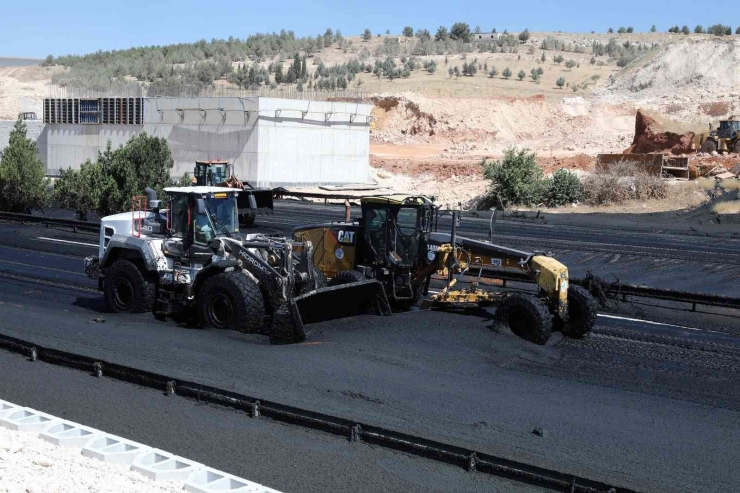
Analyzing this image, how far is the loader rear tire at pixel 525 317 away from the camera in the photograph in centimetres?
1378

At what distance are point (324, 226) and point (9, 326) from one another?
5.58m

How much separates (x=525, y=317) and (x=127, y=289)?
6763mm

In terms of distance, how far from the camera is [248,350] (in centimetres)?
1301

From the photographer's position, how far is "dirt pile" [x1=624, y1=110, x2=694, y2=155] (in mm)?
52531

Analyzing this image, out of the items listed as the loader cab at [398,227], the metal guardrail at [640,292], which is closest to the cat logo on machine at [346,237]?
the loader cab at [398,227]

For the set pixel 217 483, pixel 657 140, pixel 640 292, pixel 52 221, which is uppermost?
pixel 657 140

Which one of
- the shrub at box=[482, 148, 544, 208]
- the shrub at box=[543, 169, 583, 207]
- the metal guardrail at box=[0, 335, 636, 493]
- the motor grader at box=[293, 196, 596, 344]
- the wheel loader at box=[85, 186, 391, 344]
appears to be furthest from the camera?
the shrub at box=[482, 148, 544, 208]

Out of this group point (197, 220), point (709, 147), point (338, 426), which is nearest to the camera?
point (338, 426)

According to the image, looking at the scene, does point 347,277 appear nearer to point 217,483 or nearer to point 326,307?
point 326,307

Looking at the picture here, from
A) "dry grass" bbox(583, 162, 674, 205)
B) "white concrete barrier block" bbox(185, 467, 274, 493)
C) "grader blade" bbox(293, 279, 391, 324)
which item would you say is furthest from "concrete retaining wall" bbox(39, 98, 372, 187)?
"white concrete barrier block" bbox(185, 467, 274, 493)

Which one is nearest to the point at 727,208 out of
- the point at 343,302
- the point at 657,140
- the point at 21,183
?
the point at 657,140

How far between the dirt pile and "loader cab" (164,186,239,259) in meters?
41.4

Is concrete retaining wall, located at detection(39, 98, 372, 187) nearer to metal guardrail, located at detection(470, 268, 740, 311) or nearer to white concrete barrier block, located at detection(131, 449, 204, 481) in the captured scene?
A: metal guardrail, located at detection(470, 268, 740, 311)

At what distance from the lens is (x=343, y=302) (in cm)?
1473
